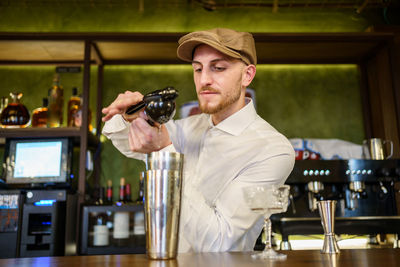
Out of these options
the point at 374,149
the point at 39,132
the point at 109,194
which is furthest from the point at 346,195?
the point at 39,132

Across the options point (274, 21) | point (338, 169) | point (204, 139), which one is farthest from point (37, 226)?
point (274, 21)

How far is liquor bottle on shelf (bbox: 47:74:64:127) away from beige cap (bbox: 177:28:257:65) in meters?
1.63

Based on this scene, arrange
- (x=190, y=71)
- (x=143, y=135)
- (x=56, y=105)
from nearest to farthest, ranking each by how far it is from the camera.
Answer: (x=143, y=135)
(x=56, y=105)
(x=190, y=71)

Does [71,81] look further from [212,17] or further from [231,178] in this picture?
[231,178]

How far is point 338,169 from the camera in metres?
2.76

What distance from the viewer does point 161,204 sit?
0.87m

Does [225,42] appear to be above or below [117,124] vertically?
above

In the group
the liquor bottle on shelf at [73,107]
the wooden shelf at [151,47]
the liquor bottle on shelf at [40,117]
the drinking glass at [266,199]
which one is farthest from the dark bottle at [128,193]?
the drinking glass at [266,199]

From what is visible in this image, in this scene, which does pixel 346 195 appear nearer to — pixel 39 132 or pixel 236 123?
pixel 236 123

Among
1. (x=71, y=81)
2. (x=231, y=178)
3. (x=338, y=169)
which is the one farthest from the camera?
(x=71, y=81)

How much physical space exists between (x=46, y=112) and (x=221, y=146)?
1.84 metres

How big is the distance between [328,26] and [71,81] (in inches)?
85.2

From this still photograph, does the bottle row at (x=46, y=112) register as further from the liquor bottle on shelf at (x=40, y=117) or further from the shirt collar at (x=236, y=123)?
the shirt collar at (x=236, y=123)

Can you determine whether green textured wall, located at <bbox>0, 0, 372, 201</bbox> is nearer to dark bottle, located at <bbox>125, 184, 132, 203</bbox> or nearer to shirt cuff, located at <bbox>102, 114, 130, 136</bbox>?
dark bottle, located at <bbox>125, 184, 132, 203</bbox>
